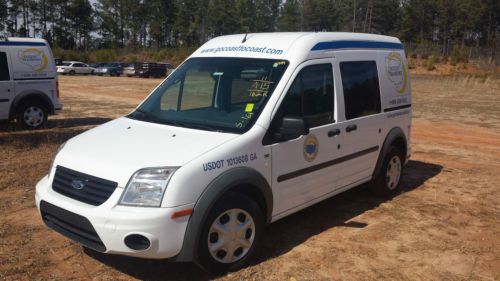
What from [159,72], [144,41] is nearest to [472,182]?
[159,72]

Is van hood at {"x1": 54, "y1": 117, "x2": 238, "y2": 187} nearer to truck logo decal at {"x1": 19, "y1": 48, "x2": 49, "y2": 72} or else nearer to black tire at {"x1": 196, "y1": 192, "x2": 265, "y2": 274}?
black tire at {"x1": 196, "y1": 192, "x2": 265, "y2": 274}

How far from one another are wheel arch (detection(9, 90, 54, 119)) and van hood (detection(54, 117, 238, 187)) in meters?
7.81

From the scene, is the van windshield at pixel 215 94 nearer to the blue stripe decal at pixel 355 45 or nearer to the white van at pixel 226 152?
the white van at pixel 226 152

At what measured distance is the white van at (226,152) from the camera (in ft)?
12.0

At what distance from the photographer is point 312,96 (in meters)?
4.84

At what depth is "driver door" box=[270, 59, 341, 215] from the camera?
4480 millimetres

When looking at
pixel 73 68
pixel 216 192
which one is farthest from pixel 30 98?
pixel 73 68

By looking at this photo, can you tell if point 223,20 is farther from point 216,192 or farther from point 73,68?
point 216,192

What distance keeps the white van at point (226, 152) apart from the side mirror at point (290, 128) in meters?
0.01

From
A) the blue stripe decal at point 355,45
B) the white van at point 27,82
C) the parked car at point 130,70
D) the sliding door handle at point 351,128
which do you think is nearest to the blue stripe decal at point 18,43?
the white van at point 27,82

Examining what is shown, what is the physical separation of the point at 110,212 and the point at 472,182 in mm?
5953

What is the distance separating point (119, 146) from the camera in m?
4.10

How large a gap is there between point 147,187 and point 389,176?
12.6 feet

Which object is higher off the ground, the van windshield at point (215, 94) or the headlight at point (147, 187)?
the van windshield at point (215, 94)
